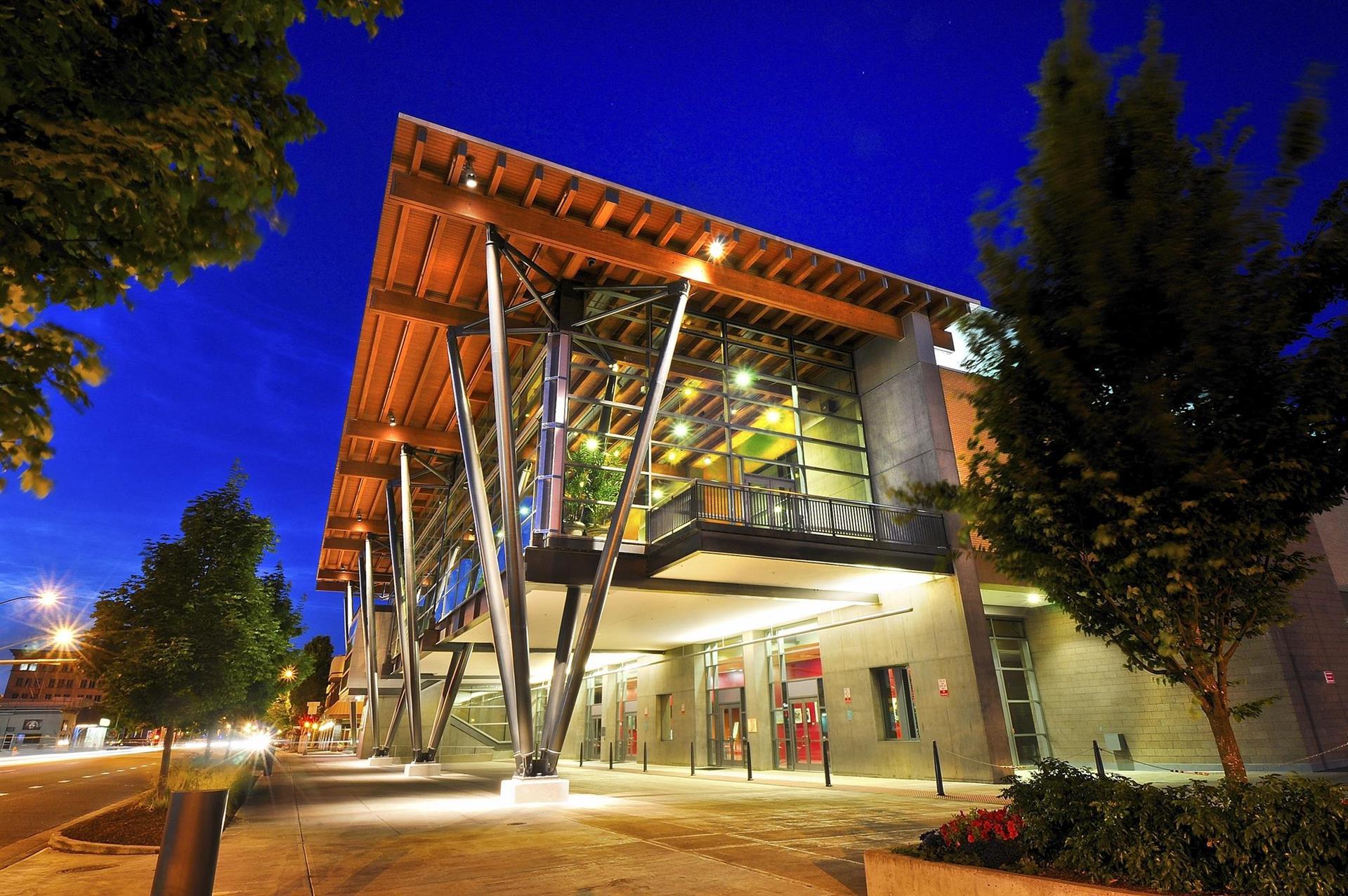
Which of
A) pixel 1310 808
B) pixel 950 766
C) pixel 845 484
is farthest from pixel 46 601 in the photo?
pixel 1310 808

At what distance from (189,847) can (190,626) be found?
13.9 meters

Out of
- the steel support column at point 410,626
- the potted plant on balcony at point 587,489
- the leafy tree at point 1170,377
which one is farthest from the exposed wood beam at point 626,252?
the steel support column at point 410,626

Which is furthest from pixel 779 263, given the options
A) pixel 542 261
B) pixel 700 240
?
pixel 542 261

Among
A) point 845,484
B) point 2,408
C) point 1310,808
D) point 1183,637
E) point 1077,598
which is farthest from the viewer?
point 845,484

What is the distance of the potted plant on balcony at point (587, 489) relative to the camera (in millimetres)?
19359

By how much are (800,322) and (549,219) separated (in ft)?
31.4

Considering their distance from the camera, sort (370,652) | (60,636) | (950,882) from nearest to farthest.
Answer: (950,882) → (60,636) → (370,652)

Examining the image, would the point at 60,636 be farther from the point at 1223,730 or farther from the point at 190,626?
the point at 1223,730

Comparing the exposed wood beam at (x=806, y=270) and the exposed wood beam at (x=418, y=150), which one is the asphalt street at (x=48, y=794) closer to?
the exposed wood beam at (x=418, y=150)

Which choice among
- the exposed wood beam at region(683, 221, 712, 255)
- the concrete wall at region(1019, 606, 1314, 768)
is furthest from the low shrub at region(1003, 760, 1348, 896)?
the exposed wood beam at region(683, 221, 712, 255)

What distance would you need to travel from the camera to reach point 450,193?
18.0 meters

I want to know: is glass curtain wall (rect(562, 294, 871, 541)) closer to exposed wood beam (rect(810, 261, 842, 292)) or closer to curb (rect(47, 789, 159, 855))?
exposed wood beam (rect(810, 261, 842, 292))

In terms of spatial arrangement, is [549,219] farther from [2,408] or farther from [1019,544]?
[2,408]

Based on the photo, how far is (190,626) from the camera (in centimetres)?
1569
